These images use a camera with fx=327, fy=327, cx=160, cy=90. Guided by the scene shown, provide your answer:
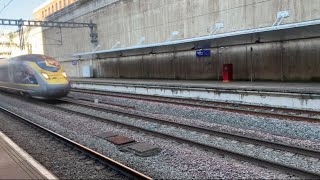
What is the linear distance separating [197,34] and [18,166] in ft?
68.5

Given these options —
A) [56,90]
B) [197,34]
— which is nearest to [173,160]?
[56,90]

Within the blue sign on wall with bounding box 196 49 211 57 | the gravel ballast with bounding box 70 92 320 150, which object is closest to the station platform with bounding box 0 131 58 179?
the gravel ballast with bounding box 70 92 320 150

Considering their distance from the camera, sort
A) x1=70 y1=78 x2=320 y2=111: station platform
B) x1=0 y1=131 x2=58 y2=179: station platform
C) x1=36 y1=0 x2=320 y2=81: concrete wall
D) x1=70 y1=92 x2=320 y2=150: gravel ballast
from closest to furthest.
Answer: x1=0 y1=131 x2=58 y2=179: station platform < x1=70 y1=92 x2=320 y2=150: gravel ballast < x1=70 y1=78 x2=320 y2=111: station platform < x1=36 y1=0 x2=320 y2=81: concrete wall

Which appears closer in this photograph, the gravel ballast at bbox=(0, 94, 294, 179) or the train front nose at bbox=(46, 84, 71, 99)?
the gravel ballast at bbox=(0, 94, 294, 179)

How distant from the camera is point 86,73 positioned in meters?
43.0

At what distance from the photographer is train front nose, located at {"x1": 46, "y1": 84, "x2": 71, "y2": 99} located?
1670 centimetres

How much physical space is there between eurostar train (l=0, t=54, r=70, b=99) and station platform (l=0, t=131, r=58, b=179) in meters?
9.56

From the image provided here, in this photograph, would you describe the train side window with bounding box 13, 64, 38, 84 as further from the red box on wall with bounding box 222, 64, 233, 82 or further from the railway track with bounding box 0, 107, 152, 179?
the red box on wall with bounding box 222, 64, 233, 82

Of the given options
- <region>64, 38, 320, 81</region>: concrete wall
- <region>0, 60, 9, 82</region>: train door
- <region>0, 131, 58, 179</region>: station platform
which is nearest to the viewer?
<region>0, 131, 58, 179</region>: station platform

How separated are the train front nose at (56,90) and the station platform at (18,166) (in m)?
9.43

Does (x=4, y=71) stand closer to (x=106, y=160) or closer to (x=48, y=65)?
(x=48, y=65)

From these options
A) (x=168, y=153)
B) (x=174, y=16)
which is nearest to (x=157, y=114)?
(x=168, y=153)

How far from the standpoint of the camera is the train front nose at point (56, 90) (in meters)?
16.7

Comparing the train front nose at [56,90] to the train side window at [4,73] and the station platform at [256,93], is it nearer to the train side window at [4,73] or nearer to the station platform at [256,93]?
the station platform at [256,93]
